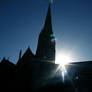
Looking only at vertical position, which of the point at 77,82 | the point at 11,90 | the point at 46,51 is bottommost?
the point at 11,90

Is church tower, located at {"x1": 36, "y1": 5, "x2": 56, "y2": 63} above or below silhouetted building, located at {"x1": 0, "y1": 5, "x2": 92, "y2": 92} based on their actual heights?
above

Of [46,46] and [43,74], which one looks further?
[46,46]

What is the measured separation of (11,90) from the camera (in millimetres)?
19500

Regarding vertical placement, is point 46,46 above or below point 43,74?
above

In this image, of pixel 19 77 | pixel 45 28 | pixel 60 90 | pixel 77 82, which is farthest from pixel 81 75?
pixel 45 28

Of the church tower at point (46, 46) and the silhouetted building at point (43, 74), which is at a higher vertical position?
the church tower at point (46, 46)

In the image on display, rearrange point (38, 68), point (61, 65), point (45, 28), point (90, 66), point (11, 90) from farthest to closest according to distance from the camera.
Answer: point (45, 28) < point (61, 65) < point (38, 68) < point (90, 66) < point (11, 90)

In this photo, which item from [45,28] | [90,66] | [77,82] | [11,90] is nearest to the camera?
[11,90]

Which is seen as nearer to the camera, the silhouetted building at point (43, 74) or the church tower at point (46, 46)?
the silhouetted building at point (43, 74)

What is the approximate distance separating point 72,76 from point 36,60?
8278 millimetres

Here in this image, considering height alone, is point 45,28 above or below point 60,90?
above

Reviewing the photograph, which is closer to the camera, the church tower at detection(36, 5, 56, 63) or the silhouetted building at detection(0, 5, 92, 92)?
the silhouetted building at detection(0, 5, 92, 92)

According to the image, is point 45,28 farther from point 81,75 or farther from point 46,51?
point 81,75

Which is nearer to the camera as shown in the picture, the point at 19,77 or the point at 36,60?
the point at 19,77
